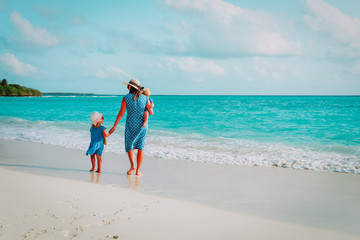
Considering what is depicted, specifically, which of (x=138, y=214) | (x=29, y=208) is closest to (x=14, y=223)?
(x=29, y=208)

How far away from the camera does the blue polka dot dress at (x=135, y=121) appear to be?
5.00m

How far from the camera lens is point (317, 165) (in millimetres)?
6520

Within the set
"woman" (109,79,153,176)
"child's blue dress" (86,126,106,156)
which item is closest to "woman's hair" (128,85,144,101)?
"woman" (109,79,153,176)

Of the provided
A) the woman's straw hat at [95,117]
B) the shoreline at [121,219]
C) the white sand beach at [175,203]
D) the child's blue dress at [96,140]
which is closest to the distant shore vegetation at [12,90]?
the white sand beach at [175,203]

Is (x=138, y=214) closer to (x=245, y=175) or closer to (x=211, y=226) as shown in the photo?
(x=211, y=226)

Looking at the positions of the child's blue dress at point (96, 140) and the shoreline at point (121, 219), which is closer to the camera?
the shoreline at point (121, 219)

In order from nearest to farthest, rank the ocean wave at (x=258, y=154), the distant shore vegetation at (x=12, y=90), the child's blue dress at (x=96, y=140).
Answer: the child's blue dress at (x=96, y=140) < the ocean wave at (x=258, y=154) < the distant shore vegetation at (x=12, y=90)

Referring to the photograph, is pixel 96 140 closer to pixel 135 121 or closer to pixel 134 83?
pixel 135 121

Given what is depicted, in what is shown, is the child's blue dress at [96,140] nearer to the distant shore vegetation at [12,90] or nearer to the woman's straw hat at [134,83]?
the woman's straw hat at [134,83]

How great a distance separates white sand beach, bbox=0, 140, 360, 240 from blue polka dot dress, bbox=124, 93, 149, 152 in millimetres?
679

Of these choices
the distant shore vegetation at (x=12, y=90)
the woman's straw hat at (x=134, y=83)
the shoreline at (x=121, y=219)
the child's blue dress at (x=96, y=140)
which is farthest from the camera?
the distant shore vegetation at (x=12, y=90)

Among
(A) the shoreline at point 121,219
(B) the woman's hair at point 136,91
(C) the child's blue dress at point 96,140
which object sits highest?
(B) the woman's hair at point 136,91

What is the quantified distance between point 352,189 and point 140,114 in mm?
3993

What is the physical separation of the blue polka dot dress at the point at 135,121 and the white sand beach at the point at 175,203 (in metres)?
0.68
